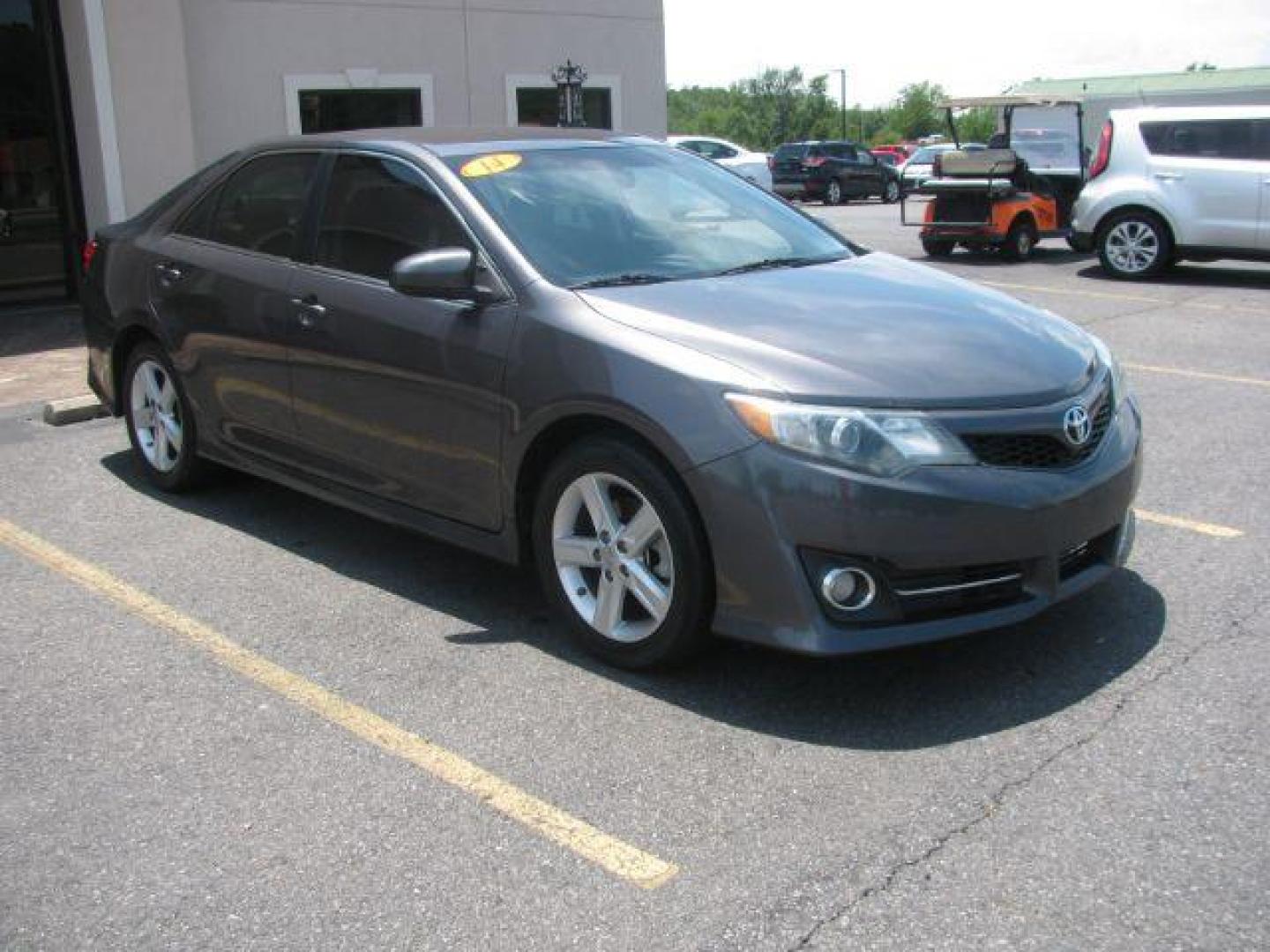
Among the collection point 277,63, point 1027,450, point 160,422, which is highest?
point 277,63

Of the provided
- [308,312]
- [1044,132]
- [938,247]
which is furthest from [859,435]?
[1044,132]

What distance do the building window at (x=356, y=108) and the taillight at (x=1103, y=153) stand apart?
7.15 metres

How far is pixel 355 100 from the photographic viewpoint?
12.9 metres

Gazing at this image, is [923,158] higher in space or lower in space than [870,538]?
higher

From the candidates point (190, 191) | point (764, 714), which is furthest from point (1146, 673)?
point (190, 191)

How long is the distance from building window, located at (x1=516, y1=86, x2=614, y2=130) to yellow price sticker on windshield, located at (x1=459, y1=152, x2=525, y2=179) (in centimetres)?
918

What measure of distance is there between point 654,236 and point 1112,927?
9.12ft

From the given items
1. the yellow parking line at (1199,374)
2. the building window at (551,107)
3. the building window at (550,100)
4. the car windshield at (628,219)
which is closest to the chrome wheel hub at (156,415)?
the car windshield at (628,219)

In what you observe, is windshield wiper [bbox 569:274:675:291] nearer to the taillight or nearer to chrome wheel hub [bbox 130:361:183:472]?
chrome wheel hub [bbox 130:361:183:472]

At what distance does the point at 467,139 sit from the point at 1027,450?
242cm

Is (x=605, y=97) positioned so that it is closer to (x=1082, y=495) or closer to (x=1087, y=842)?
(x=1082, y=495)

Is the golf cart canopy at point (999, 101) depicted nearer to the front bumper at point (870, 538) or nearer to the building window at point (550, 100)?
the building window at point (550, 100)

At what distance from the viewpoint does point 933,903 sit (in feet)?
9.47

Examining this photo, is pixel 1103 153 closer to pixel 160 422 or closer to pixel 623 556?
pixel 160 422
